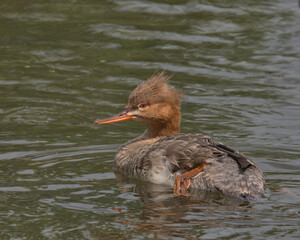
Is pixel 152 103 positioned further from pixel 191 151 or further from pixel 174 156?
pixel 191 151

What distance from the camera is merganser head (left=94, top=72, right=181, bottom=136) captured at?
868 centimetres

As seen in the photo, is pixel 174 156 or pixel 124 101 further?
pixel 124 101

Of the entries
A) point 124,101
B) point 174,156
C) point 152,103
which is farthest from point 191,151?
point 124,101

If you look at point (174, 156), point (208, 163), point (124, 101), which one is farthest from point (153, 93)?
point (124, 101)

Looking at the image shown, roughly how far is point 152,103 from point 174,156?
101 centimetres

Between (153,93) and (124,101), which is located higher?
(153,93)

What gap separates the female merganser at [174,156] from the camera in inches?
293

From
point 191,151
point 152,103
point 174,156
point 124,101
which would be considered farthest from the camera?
point 124,101

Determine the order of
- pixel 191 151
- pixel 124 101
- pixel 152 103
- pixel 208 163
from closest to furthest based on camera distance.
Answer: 1. pixel 208 163
2. pixel 191 151
3. pixel 152 103
4. pixel 124 101

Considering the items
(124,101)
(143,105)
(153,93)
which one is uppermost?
(153,93)

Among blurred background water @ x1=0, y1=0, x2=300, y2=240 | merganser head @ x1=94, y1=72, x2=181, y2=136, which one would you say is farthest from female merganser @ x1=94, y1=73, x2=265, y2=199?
blurred background water @ x1=0, y1=0, x2=300, y2=240

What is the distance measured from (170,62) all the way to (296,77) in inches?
81.2

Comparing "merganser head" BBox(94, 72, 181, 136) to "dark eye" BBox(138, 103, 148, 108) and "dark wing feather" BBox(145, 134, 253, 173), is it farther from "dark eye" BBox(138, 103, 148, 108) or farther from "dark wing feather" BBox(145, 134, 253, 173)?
"dark wing feather" BBox(145, 134, 253, 173)

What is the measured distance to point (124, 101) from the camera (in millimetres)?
10992
